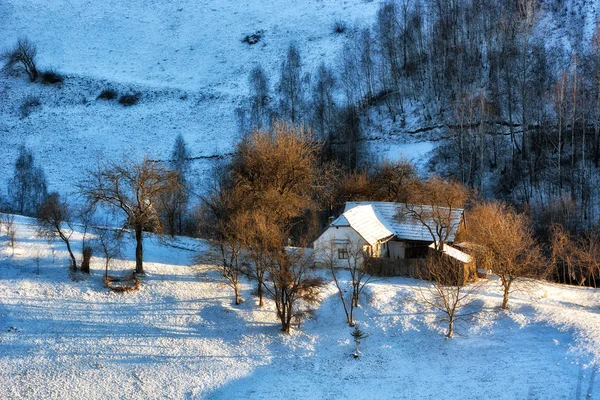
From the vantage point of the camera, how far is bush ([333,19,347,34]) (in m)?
72.2

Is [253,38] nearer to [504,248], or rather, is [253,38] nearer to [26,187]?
[26,187]

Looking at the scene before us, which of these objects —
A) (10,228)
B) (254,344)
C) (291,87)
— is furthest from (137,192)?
(291,87)

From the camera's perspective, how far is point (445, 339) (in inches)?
945

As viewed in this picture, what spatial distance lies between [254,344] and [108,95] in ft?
175

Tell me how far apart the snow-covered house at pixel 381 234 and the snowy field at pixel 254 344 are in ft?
12.2

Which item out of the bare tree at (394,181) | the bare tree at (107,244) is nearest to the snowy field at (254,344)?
the bare tree at (107,244)

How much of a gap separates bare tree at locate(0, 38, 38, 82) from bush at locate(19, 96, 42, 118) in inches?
187

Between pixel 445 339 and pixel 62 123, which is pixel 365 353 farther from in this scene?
pixel 62 123

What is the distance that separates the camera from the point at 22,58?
68938 mm

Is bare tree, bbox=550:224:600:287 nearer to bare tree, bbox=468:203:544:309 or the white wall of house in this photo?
bare tree, bbox=468:203:544:309

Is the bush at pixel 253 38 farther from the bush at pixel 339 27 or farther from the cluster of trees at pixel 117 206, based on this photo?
the cluster of trees at pixel 117 206

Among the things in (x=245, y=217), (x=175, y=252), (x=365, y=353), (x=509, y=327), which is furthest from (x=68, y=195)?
(x=509, y=327)

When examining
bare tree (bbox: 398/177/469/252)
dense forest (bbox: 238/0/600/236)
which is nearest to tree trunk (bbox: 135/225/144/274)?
bare tree (bbox: 398/177/469/252)

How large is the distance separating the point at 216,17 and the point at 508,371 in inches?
2864
